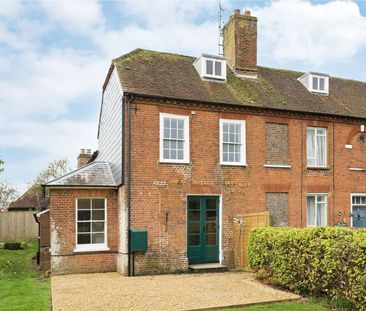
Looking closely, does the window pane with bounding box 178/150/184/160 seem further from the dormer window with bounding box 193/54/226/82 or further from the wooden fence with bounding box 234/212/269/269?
the dormer window with bounding box 193/54/226/82

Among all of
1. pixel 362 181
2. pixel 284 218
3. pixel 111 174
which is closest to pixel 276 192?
pixel 284 218

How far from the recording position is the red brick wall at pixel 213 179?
50.5 ft

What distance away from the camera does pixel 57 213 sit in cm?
1526

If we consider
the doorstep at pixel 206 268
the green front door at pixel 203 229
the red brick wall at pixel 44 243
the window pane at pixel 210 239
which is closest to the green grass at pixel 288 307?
the doorstep at pixel 206 268

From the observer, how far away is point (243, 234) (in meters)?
16.0

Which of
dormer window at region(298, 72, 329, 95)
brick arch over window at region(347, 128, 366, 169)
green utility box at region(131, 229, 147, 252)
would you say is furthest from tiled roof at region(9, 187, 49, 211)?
brick arch over window at region(347, 128, 366, 169)

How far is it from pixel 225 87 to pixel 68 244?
9.21m

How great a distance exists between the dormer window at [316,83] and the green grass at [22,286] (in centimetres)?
1499

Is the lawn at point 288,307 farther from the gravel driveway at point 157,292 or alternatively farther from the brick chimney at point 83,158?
the brick chimney at point 83,158

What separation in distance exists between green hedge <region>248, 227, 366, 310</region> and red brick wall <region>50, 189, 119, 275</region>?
5.78 meters

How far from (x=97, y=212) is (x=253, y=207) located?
20.6ft

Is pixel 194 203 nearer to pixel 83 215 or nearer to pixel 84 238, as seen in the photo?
pixel 83 215

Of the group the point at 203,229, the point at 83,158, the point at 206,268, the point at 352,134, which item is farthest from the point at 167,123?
the point at 83,158

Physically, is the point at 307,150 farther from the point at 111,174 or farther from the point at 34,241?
the point at 34,241
